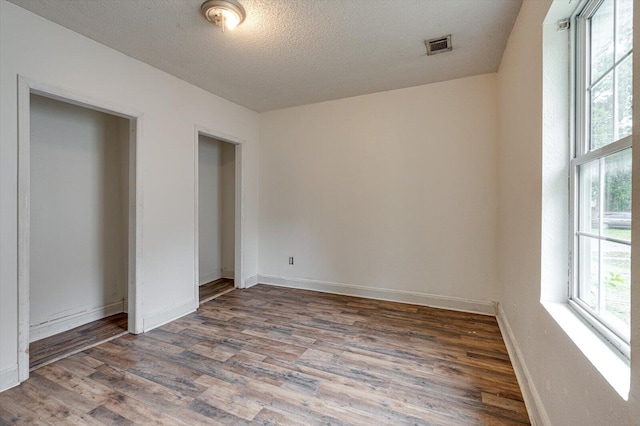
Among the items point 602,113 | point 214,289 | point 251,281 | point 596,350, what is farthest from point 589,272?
point 214,289

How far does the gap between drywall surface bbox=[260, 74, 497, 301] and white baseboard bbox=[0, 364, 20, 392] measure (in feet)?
9.06

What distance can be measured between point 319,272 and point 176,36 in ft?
10.2

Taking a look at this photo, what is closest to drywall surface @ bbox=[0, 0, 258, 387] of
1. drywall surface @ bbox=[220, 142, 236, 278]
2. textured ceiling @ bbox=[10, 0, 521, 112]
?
textured ceiling @ bbox=[10, 0, 521, 112]

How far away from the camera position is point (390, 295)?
3609 mm

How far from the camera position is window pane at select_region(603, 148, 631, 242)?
99 centimetres

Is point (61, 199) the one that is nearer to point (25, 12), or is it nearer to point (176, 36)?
point (25, 12)

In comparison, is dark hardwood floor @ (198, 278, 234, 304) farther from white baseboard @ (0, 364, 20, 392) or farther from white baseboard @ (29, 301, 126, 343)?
white baseboard @ (0, 364, 20, 392)

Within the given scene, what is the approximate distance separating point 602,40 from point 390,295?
9.85ft

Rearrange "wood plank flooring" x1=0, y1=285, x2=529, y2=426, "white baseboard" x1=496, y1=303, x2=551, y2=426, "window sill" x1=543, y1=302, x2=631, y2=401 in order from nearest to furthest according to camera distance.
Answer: "window sill" x1=543, y1=302, x2=631, y2=401
"white baseboard" x1=496, y1=303, x2=551, y2=426
"wood plank flooring" x1=0, y1=285, x2=529, y2=426

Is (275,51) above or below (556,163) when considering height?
above

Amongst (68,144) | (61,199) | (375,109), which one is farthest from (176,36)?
(375,109)

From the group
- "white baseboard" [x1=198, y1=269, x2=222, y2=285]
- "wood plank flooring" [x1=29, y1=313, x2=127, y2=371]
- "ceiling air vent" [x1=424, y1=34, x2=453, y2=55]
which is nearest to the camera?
"wood plank flooring" [x1=29, y1=313, x2=127, y2=371]

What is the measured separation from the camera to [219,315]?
3.20 m

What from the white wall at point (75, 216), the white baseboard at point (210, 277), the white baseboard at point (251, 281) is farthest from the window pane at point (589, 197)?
the white baseboard at point (210, 277)
